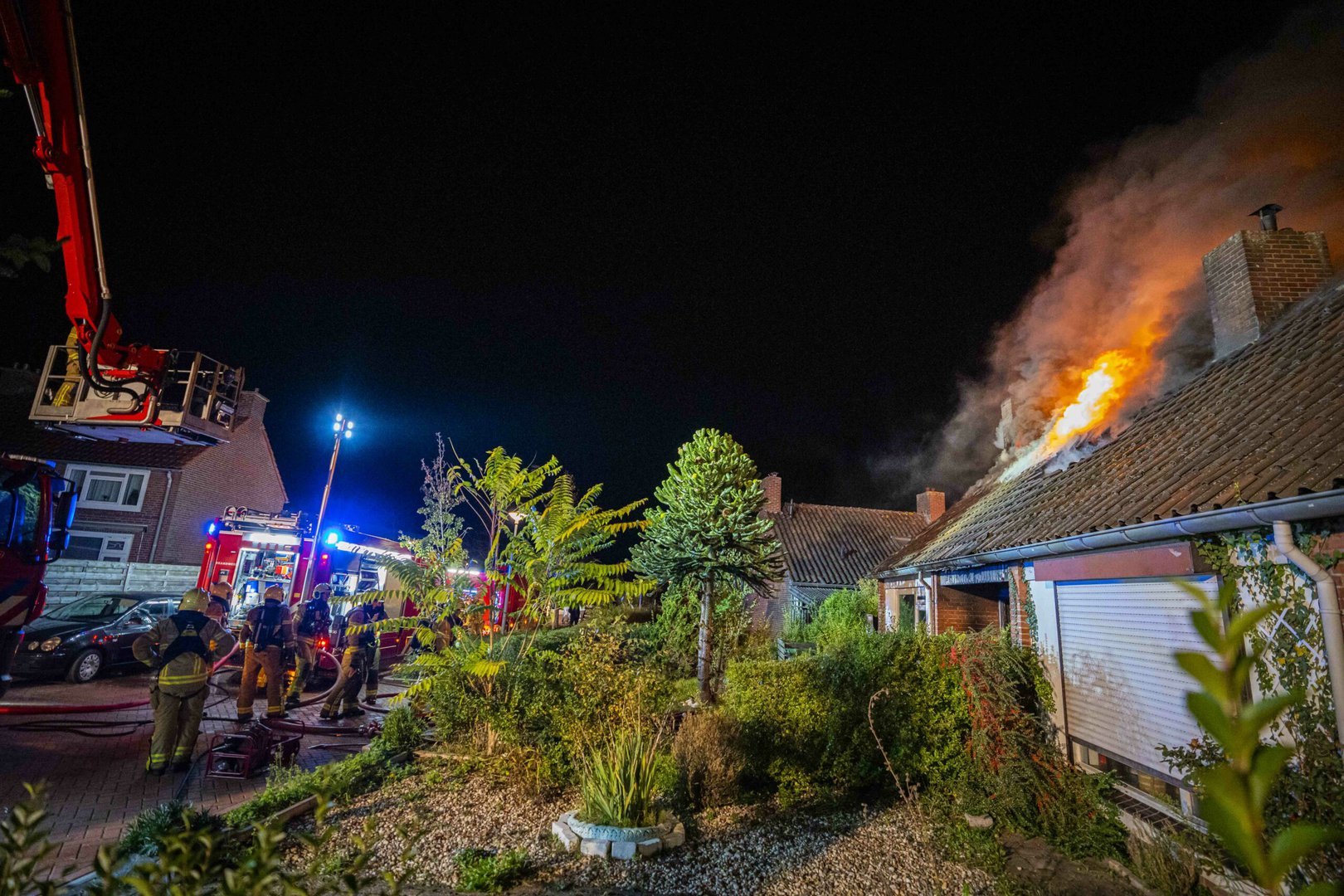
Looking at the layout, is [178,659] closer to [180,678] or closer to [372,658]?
[180,678]

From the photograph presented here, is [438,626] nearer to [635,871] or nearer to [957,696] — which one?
[635,871]

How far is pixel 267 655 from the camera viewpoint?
33.9ft

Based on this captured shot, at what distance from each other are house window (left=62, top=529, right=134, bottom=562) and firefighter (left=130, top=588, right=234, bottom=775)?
21.7 m

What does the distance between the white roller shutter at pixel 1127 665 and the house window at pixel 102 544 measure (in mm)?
30250

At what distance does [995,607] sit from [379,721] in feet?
36.3

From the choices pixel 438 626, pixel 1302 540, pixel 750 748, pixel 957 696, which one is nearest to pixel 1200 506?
pixel 1302 540

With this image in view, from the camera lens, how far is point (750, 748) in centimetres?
824

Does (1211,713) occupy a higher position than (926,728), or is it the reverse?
(1211,713)

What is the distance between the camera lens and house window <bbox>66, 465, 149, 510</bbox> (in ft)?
82.3

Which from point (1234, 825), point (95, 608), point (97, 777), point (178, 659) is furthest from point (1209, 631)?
point (95, 608)

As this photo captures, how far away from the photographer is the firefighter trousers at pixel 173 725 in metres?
7.58

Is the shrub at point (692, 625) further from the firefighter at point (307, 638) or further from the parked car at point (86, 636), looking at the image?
the parked car at point (86, 636)

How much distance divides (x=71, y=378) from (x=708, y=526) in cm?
1022

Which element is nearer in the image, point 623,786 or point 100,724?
point 623,786
